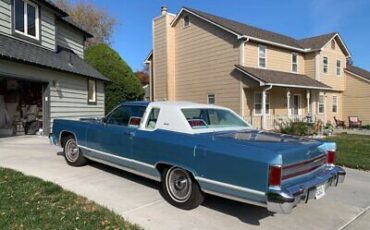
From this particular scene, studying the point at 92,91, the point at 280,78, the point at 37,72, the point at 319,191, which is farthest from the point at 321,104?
the point at 319,191

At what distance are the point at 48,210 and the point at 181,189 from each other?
193 centimetres

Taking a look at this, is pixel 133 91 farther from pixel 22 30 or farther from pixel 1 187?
pixel 1 187

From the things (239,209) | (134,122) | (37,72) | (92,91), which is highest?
(37,72)

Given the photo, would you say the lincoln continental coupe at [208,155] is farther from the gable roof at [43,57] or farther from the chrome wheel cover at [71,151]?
the gable roof at [43,57]

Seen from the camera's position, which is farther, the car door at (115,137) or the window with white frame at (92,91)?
the window with white frame at (92,91)

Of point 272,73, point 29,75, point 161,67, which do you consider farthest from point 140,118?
point 161,67

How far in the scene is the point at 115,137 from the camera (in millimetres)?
6809

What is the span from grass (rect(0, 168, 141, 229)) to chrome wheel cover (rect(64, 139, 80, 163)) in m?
1.67

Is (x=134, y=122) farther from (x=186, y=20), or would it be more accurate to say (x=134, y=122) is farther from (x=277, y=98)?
(x=186, y=20)

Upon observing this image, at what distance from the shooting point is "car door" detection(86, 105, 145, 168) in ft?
21.5

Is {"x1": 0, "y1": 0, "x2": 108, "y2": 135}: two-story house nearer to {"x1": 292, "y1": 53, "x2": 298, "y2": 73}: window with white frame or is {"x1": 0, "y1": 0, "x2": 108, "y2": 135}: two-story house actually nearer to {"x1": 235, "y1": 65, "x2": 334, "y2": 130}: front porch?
{"x1": 235, "y1": 65, "x2": 334, "y2": 130}: front porch

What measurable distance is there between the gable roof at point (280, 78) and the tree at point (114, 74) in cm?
728

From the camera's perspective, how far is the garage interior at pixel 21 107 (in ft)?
48.1

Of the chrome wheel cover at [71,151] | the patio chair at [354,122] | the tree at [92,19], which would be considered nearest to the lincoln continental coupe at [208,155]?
the chrome wheel cover at [71,151]
